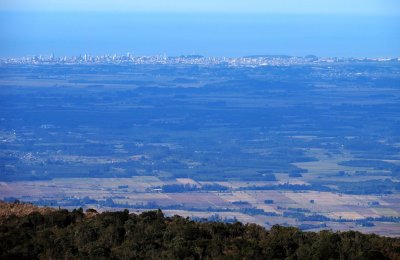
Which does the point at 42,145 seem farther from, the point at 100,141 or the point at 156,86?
the point at 156,86

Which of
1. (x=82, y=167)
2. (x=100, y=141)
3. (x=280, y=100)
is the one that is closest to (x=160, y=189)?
(x=82, y=167)

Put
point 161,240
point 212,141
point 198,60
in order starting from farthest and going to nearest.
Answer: point 198,60 → point 212,141 → point 161,240

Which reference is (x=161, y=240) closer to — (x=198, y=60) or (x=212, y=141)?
(x=212, y=141)

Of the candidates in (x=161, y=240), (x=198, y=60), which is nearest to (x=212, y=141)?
(x=161, y=240)

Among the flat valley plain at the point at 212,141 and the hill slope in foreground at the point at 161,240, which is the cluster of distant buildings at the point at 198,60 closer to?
the flat valley plain at the point at 212,141

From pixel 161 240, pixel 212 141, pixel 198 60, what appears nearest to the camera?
pixel 161 240

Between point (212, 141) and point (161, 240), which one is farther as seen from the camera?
point (212, 141)

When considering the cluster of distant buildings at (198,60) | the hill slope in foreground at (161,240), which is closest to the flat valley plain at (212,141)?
the cluster of distant buildings at (198,60)
